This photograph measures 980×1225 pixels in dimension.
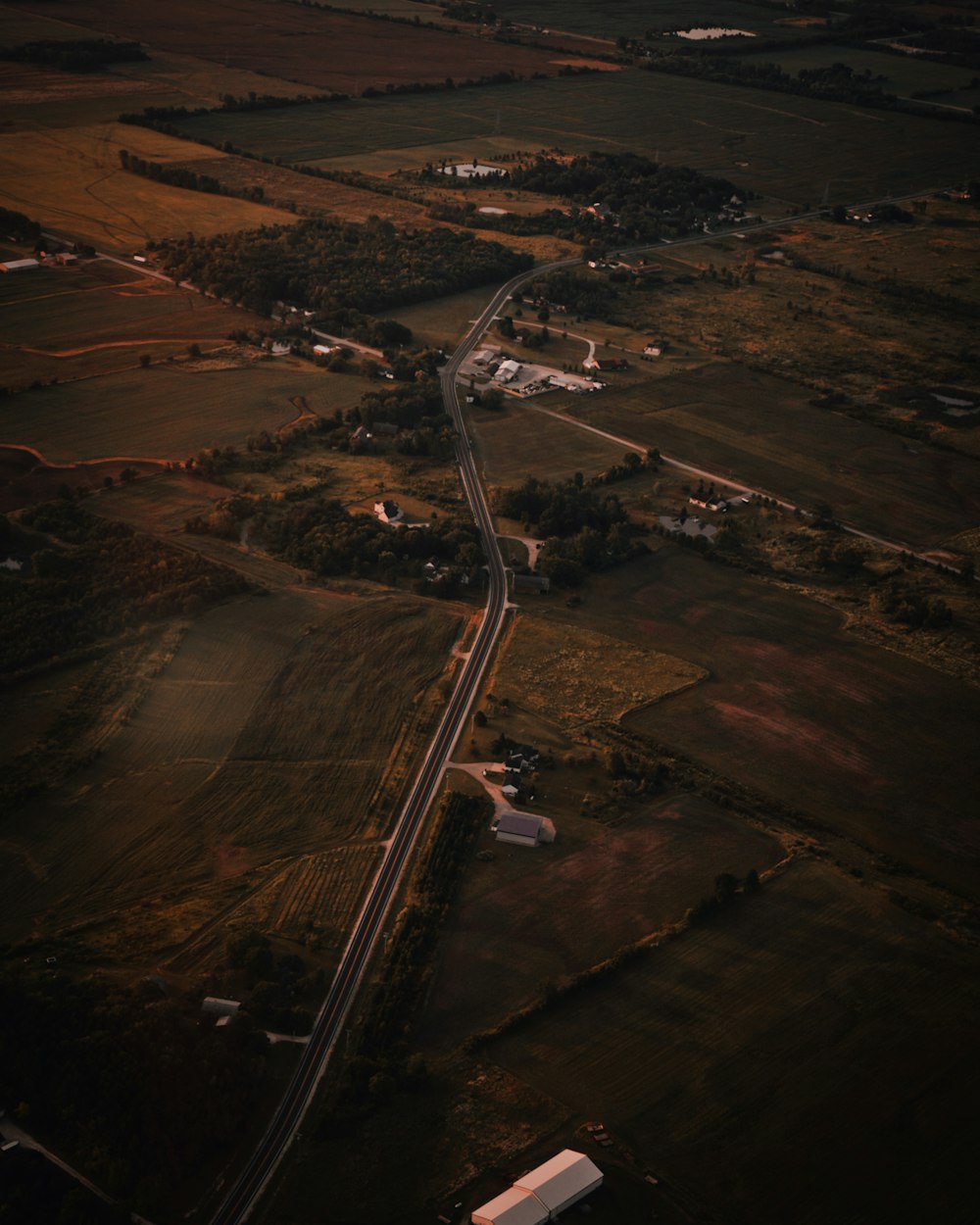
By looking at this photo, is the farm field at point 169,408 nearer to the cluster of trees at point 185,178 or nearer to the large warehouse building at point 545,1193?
the cluster of trees at point 185,178

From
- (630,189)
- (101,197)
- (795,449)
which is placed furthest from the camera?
(630,189)

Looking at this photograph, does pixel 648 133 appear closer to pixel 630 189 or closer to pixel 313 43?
pixel 630 189

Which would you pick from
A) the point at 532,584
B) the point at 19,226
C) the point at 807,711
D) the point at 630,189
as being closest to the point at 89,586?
the point at 532,584

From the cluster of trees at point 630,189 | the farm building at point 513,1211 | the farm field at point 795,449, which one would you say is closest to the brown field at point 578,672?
the farm field at point 795,449

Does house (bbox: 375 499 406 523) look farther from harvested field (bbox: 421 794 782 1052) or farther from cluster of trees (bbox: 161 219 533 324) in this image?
cluster of trees (bbox: 161 219 533 324)

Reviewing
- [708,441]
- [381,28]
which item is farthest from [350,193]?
[381,28]

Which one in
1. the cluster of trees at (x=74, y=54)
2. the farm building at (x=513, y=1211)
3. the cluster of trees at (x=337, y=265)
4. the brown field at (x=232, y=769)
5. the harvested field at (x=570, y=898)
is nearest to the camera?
the farm building at (x=513, y=1211)

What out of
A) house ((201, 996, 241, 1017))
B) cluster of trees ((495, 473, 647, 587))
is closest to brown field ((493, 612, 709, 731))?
cluster of trees ((495, 473, 647, 587))
